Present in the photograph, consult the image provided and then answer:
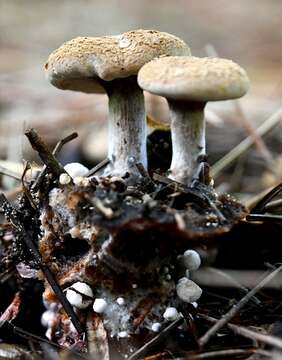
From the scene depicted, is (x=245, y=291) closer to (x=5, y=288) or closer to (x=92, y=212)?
(x=92, y=212)

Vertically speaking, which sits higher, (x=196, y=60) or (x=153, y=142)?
(x=196, y=60)

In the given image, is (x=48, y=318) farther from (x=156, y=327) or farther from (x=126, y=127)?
(x=126, y=127)

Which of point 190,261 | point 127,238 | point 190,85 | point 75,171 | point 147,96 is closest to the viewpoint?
point 190,85

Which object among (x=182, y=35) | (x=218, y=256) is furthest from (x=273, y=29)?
(x=218, y=256)

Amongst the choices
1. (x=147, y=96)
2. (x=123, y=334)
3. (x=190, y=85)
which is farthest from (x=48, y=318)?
(x=147, y=96)

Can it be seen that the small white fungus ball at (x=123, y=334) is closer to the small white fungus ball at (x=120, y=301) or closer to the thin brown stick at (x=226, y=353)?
the small white fungus ball at (x=120, y=301)

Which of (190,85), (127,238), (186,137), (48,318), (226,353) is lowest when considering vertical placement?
(48,318)
